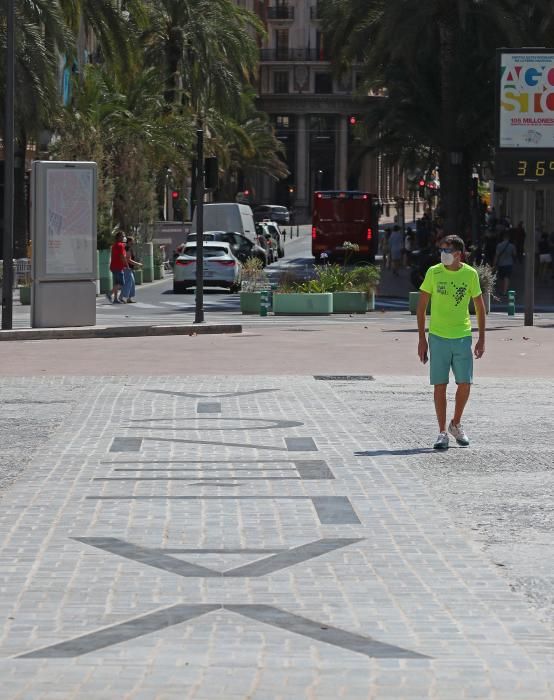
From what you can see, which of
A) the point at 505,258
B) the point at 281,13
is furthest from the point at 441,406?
the point at 281,13

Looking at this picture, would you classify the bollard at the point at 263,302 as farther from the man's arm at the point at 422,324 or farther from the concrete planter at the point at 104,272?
the man's arm at the point at 422,324

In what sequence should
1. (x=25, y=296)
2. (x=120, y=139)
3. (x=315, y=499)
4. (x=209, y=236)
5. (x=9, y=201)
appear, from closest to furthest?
(x=315, y=499) → (x=9, y=201) → (x=25, y=296) → (x=209, y=236) → (x=120, y=139)

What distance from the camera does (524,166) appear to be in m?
31.4

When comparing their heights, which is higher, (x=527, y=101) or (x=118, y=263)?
(x=527, y=101)

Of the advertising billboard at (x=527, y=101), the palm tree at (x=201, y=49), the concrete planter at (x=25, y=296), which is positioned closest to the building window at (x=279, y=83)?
the palm tree at (x=201, y=49)

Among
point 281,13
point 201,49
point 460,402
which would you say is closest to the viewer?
point 460,402

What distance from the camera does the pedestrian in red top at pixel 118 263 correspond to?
3722 cm

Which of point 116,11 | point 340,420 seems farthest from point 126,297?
point 340,420

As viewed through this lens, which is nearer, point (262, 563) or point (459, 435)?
point (262, 563)

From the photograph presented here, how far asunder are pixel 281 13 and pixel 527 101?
109 meters

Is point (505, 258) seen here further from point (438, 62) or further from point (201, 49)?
point (201, 49)

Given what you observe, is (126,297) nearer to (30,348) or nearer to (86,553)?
(30,348)

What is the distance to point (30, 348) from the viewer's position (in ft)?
77.8

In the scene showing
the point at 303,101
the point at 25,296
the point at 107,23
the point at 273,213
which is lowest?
the point at 25,296
